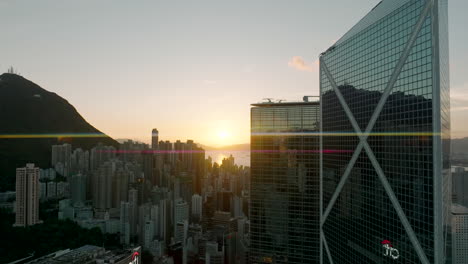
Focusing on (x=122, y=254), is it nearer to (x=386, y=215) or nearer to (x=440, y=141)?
(x=386, y=215)

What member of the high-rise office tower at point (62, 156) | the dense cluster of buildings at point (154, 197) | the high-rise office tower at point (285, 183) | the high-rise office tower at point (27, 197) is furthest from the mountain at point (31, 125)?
the high-rise office tower at point (285, 183)

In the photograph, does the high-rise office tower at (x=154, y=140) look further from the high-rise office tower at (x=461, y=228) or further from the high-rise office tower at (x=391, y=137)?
the high-rise office tower at (x=461, y=228)

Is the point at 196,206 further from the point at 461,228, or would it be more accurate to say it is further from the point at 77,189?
the point at 461,228

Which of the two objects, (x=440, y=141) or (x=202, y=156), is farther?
(x=202, y=156)

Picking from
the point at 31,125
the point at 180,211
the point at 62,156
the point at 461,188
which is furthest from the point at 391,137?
the point at 31,125

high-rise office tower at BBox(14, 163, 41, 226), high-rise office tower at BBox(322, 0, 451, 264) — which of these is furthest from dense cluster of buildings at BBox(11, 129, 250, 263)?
high-rise office tower at BBox(322, 0, 451, 264)

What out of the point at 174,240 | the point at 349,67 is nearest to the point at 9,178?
Result: the point at 174,240
